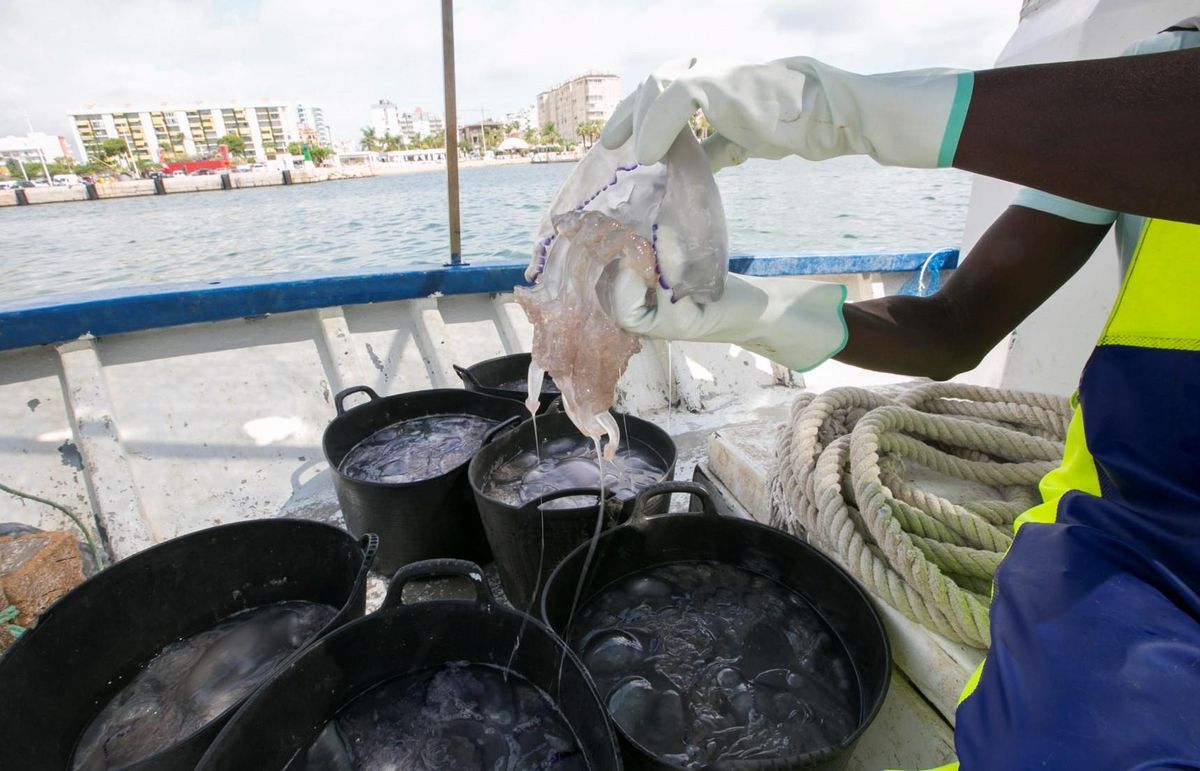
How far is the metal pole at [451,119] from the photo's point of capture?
3041 mm

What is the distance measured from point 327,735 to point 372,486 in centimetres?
69

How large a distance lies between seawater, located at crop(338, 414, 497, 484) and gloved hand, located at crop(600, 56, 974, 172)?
1527 mm

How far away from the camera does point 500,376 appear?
9.54 ft

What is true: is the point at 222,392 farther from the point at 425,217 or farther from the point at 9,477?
the point at 425,217

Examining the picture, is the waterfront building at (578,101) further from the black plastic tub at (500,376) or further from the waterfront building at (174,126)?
the black plastic tub at (500,376)

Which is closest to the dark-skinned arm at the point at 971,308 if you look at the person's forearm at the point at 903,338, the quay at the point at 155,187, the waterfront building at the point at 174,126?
the person's forearm at the point at 903,338

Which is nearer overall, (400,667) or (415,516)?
(400,667)

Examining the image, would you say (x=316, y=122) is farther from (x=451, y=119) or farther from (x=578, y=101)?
(x=451, y=119)

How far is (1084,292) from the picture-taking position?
6.68 feet

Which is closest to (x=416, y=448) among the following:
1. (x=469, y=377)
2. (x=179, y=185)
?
(x=469, y=377)

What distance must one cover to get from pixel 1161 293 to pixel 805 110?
66 centimetres

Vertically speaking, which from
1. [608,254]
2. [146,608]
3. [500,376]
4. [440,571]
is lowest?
[146,608]

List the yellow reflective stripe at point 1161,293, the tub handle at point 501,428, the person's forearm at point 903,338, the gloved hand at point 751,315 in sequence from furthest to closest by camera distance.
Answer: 1. the tub handle at point 501,428
2. the person's forearm at point 903,338
3. the gloved hand at point 751,315
4. the yellow reflective stripe at point 1161,293

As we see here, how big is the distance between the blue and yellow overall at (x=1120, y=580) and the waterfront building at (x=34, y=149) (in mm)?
108882
